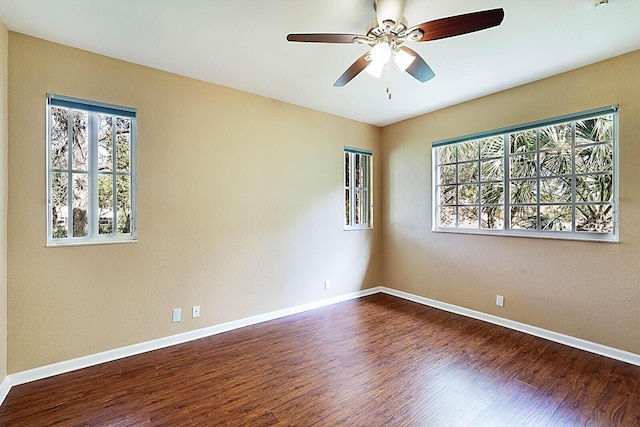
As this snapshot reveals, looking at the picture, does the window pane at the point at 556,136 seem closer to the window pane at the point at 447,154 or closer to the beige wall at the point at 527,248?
the beige wall at the point at 527,248

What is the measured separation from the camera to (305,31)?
2250 millimetres

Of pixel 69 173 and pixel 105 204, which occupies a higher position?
pixel 69 173

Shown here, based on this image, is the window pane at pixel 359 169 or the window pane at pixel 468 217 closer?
the window pane at pixel 468 217

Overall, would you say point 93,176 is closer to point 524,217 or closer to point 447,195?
point 447,195

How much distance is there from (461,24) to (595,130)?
7.13ft

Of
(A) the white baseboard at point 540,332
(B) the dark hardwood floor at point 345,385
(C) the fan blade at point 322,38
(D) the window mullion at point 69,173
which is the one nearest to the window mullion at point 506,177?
(A) the white baseboard at point 540,332

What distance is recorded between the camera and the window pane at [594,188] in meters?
2.74

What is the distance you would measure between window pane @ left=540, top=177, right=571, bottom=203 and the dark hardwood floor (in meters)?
1.45

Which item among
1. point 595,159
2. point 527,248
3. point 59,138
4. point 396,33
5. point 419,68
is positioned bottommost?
point 527,248

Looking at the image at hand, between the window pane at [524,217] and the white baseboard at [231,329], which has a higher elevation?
the window pane at [524,217]

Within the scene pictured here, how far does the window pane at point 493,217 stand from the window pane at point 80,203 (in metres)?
4.18

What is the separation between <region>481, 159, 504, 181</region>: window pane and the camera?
349cm

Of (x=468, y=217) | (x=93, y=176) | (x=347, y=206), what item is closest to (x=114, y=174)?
(x=93, y=176)

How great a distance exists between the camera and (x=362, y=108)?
12.9 ft
